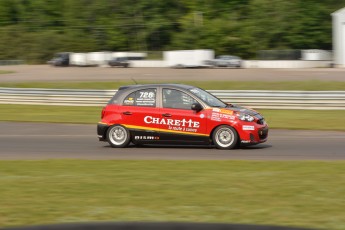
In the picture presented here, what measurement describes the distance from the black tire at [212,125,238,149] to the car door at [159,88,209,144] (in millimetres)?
227

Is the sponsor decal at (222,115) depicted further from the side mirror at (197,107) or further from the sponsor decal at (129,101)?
the sponsor decal at (129,101)

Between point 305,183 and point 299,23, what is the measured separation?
6598 cm

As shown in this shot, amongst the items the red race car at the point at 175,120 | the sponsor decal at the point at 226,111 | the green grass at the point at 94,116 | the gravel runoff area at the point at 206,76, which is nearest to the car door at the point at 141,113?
the red race car at the point at 175,120

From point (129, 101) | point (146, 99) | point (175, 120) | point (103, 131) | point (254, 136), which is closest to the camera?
point (254, 136)

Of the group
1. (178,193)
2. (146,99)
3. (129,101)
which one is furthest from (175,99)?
(178,193)

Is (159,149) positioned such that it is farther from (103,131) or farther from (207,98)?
(207,98)

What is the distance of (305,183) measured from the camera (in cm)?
862

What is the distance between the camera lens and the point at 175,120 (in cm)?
1476

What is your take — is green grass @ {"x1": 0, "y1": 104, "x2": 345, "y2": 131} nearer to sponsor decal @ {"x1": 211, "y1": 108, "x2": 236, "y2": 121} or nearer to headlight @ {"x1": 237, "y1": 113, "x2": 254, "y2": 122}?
headlight @ {"x1": 237, "y1": 113, "x2": 254, "y2": 122}

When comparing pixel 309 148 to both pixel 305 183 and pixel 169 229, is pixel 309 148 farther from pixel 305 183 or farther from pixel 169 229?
pixel 169 229

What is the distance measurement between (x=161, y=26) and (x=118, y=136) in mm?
71189

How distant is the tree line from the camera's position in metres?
72.9

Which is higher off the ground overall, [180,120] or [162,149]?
[180,120]

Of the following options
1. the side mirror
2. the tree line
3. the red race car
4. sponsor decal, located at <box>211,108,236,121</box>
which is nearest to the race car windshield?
the red race car
